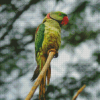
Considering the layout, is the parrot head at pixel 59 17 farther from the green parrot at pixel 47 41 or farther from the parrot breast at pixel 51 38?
the parrot breast at pixel 51 38

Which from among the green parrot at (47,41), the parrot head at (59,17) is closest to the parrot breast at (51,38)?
the green parrot at (47,41)

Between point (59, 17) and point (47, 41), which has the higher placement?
point (59, 17)

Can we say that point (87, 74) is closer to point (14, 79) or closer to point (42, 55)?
point (14, 79)

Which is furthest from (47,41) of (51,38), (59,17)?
(59,17)

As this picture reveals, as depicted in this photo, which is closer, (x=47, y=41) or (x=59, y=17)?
(x=47, y=41)

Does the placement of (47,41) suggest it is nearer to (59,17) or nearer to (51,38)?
(51,38)

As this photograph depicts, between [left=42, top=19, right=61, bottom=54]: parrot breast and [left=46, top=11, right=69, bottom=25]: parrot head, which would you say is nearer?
[left=42, top=19, right=61, bottom=54]: parrot breast

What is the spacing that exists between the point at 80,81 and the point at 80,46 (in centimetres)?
83

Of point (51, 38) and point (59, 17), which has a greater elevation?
point (59, 17)

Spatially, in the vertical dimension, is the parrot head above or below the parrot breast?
above

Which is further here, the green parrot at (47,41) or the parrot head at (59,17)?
the parrot head at (59,17)

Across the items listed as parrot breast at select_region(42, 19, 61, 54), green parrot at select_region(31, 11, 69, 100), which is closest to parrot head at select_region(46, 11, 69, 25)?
→ green parrot at select_region(31, 11, 69, 100)

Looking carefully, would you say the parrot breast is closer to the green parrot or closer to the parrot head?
the green parrot

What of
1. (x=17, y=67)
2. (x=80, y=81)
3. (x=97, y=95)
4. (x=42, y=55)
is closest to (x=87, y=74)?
(x=80, y=81)
